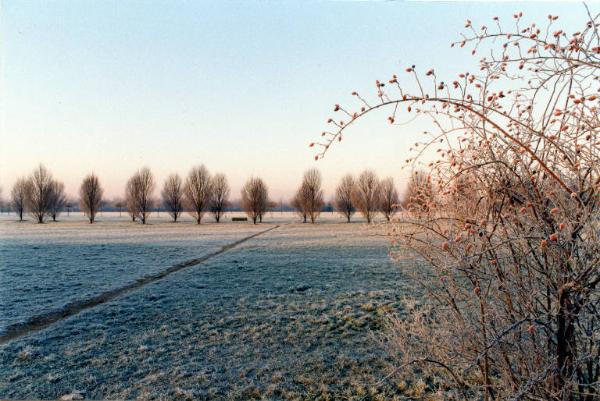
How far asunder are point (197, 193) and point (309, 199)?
16.7m

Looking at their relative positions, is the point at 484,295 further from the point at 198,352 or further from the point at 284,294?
the point at 284,294

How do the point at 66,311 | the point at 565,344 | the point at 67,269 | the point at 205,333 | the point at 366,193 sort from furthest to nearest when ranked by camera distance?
the point at 366,193 → the point at 67,269 → the point at 66,311 → the point at 205,333 → the point at 565,344

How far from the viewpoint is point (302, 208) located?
56875mm

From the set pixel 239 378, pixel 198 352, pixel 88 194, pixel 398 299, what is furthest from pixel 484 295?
pixel 88 194

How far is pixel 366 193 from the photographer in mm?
51219

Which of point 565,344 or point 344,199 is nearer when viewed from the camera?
point 565,344

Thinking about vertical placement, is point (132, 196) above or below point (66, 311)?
above

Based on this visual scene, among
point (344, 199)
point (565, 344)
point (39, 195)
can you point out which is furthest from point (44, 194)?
point (565, 344)

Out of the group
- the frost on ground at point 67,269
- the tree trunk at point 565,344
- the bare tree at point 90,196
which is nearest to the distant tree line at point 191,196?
the bare tree at point 90,196

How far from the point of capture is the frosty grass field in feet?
17.0

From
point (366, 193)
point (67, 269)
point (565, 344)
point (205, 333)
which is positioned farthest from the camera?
point (366, 193)

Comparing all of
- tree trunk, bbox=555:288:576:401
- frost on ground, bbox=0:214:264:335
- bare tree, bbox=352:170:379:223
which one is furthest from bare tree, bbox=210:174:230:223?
tree trunk, bbox=555:288:576:401

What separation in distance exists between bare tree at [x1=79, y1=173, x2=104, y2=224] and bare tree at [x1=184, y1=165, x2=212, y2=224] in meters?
12.6

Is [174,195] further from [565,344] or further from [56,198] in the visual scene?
[565,344]
